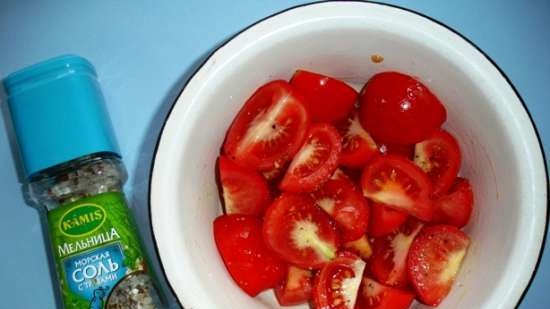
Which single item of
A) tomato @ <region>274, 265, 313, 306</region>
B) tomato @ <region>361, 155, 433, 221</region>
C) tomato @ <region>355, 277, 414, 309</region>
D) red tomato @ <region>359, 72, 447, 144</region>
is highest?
red tomato @ <region>359, 72, 447, 144</region>

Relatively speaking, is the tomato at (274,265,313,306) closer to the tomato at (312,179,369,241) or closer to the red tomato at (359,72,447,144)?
the tomato at (312,179,369,241)

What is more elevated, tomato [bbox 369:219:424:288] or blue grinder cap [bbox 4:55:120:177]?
blue grinder cap [bbox 4:55:120:177]

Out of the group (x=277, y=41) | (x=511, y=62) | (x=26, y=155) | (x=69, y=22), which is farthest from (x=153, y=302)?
(x=511, y=62)

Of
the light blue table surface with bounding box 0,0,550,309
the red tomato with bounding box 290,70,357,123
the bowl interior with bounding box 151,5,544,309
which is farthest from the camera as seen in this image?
the light blue table surface with bounding box 0,0,550,309

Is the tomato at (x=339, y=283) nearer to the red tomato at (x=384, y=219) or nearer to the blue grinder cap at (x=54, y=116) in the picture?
the red tomato at (x=384, y=219)

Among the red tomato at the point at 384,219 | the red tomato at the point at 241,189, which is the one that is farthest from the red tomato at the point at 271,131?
the red tomato at the point at 384,219

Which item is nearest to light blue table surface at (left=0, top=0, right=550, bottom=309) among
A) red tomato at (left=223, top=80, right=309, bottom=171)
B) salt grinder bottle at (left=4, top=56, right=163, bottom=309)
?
salt grinder bottle at (left=4, top=56, right=163, bottom=309)

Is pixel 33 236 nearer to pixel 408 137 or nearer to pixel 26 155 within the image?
pixel 26 155
